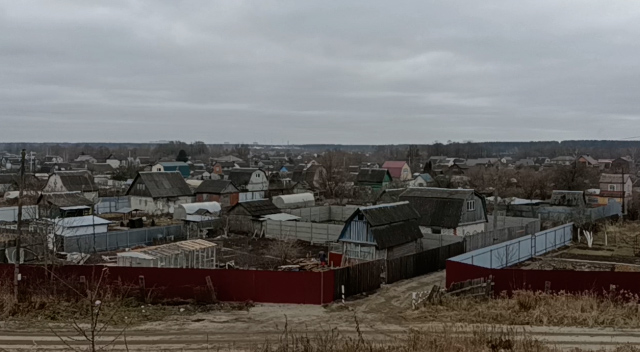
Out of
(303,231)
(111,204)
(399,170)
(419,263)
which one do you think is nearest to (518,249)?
(419,263)

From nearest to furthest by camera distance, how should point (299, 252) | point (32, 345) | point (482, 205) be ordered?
point (32, 345), point (299, 252), point (482, 205)

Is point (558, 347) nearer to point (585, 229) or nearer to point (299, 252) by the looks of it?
point (299, 252)

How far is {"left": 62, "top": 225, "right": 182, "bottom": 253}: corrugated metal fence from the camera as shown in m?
33.5

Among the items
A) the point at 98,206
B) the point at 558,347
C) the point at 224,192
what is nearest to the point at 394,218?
the point at 558,347

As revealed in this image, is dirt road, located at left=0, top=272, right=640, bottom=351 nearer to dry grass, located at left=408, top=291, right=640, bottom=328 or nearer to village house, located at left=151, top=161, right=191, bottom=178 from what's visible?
dry grass, located at left=408, top=291, right=640, bottom=328

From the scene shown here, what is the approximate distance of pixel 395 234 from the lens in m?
30.7

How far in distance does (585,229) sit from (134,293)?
33.0 meters

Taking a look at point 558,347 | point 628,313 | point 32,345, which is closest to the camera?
point 558,347

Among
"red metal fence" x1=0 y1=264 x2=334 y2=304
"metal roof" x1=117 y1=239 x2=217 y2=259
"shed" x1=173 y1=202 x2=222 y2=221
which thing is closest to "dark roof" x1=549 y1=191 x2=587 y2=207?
"shed" x1=173 y1=202 x2=222 y2=221

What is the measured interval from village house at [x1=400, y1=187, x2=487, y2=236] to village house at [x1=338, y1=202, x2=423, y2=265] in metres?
4.82

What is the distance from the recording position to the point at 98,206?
5316cm

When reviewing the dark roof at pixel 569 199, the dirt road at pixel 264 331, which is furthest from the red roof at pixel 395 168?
the dirt road at pixel 264 331

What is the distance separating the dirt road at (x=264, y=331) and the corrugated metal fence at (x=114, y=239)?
16696 millimetres

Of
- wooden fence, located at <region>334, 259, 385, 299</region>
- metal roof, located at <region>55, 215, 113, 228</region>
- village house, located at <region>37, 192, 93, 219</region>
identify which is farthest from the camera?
village house, located at <region>37, 192, 93, 219</region>
